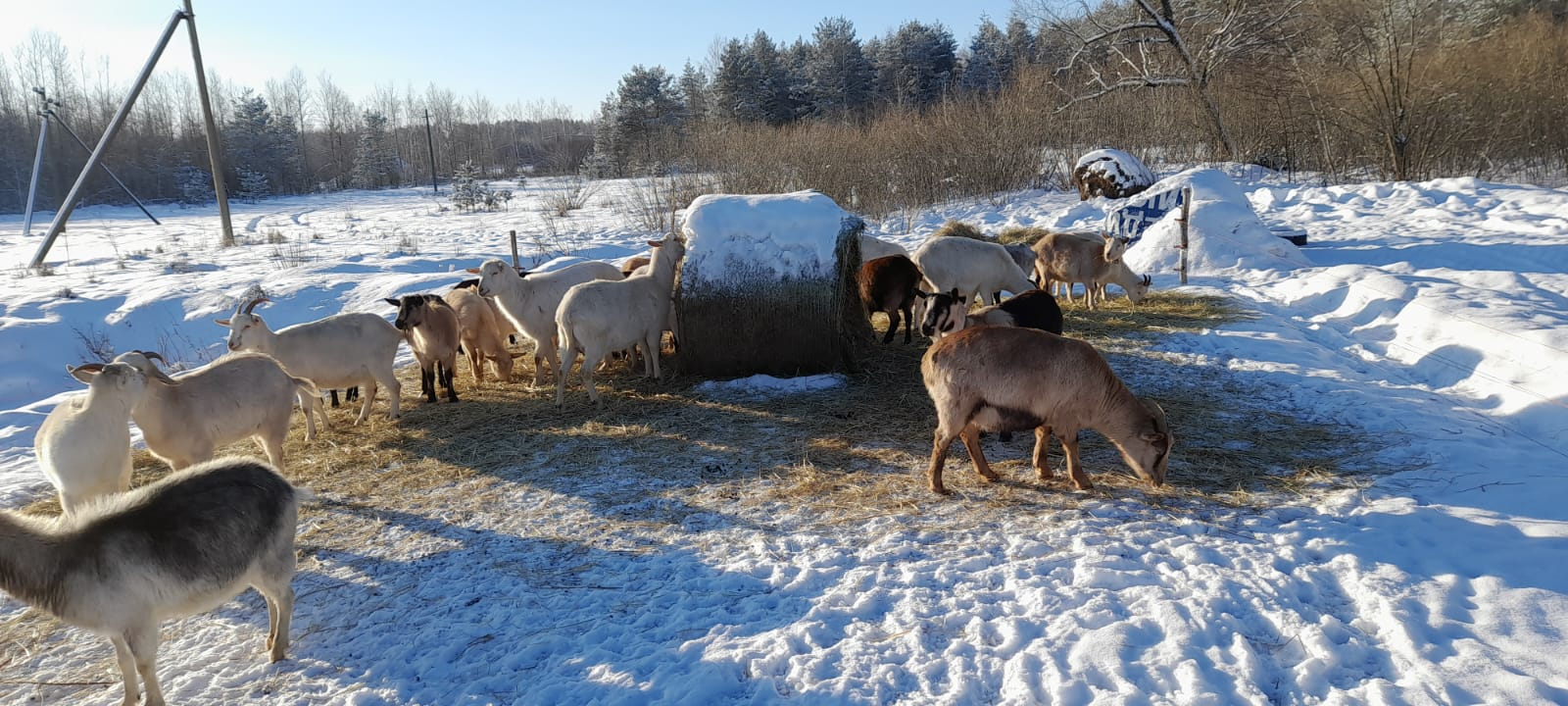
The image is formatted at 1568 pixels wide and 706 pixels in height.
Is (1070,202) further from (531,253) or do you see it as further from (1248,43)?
(531,253)

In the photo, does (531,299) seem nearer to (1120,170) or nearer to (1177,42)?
(1120,170)

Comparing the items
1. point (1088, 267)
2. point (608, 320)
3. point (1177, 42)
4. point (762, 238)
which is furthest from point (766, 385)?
point (1177, 42)

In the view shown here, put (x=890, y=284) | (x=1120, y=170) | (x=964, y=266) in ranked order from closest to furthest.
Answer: (x=890, y=284) < (x=964, y=266) < (x=1120, y=170)

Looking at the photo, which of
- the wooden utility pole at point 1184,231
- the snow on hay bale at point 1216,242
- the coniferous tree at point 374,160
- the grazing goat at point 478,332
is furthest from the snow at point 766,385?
the coniferous tree at point 374,160

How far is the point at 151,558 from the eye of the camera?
3760 mm

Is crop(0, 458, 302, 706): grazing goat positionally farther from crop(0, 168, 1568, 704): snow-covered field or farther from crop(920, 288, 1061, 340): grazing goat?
crop(920, 288, 1061, 340): grazing goat

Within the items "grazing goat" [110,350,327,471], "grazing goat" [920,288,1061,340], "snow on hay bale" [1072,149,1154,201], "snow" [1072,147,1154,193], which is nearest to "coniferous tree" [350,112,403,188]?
"snow on hay bale" [1072,149,1154,201]

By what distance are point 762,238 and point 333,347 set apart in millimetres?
4479

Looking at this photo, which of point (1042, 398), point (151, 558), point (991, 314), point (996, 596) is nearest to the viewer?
point (151, 558)

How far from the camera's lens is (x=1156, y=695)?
3.54 m

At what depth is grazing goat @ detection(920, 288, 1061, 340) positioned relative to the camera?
7887 millimetres

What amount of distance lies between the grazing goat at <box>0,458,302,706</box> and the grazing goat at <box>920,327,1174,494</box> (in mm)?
4217

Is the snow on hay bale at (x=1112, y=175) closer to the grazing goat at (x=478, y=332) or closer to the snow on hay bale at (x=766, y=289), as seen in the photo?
the snow on hay bale at (x=766, y=289)

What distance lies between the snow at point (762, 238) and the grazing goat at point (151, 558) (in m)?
5.29
